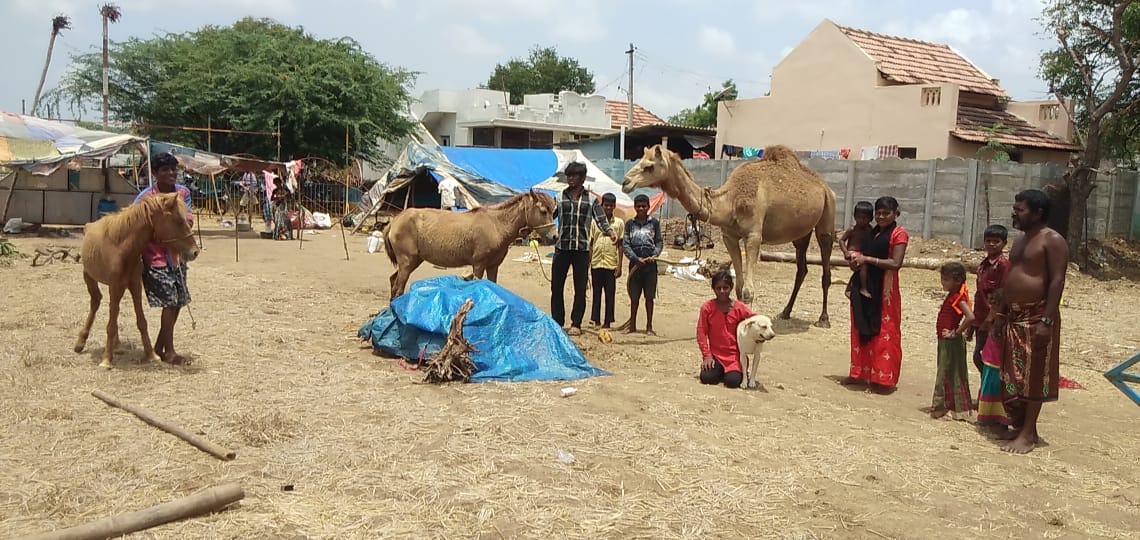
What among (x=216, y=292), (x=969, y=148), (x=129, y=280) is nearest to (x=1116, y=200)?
(x=969, y=148)

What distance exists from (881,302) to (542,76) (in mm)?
50403

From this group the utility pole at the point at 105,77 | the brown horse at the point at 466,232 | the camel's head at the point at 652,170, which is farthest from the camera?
the utility pole at the point at 105,77

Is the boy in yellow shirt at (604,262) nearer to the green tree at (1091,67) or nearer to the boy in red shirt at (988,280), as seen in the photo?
the boy in red shirt at (988,280)

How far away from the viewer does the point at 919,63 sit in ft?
79.3

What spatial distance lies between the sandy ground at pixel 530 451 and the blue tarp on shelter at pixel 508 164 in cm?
1403

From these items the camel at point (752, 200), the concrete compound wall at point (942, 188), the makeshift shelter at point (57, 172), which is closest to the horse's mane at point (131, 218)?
the camel at point (752, 200)

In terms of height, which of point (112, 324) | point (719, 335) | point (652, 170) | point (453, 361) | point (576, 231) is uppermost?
point (652, 170)

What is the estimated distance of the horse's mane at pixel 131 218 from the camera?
6.17 m

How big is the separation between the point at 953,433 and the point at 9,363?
7070 mm

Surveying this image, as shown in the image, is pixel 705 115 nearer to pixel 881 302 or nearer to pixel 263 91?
pixel 263 91

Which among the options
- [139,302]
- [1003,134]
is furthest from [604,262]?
[1003,134]

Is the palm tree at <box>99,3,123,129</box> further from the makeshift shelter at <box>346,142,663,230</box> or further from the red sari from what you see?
the red sari

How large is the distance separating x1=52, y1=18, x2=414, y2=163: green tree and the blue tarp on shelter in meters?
6.72

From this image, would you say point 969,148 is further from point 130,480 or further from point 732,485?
point 130,480
